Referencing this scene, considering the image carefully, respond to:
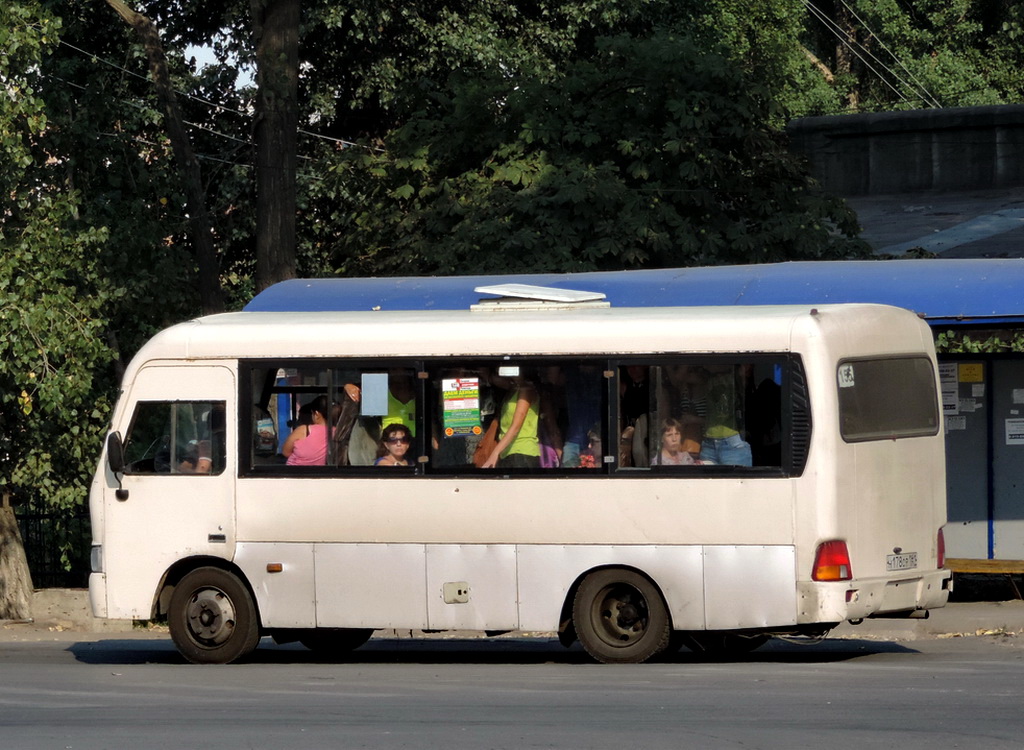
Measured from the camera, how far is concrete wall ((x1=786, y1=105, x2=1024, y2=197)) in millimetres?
26297

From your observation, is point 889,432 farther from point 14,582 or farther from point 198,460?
point 14,582

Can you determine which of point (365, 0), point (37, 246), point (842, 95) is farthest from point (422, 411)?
point (842, 95)

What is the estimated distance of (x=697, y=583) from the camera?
10.9 metres

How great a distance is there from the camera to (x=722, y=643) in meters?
12.3

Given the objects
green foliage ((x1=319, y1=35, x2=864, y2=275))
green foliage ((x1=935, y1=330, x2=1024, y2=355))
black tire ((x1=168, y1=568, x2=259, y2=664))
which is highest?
green foliage ((x1=319, y1=35, x2=864, y2=275))

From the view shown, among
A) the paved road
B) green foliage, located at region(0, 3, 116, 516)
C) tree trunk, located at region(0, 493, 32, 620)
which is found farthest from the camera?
tree trunk, located at region(0, 493, 32, 620)

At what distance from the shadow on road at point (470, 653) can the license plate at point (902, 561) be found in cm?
91

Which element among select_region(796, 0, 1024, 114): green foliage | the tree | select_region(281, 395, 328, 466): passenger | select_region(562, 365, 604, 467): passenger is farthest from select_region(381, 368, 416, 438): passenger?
select_region(796, 0, 1024, 114): green foliage

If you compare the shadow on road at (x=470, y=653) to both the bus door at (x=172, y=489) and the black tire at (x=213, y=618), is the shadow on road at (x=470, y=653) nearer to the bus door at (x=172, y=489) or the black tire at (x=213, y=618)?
the black tire at (x=213, y=618)

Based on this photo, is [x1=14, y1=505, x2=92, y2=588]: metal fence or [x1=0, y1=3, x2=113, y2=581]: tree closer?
[x1=0, y1=3, x2=113, y2=581]: tree

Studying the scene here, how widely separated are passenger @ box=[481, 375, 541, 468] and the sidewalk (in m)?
3.26

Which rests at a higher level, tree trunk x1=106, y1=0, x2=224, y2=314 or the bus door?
tree trunk x1=106, y1=0, x2=224, y2=314

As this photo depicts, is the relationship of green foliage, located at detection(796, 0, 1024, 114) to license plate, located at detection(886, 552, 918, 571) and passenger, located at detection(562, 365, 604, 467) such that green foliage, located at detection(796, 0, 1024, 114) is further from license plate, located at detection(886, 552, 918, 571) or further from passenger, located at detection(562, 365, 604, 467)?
passenger, located at detection(562, 365, 604, 467)

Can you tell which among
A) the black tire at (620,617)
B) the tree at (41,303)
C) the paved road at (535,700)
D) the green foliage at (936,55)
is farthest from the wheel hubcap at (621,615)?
the green foliage at (936,55)
